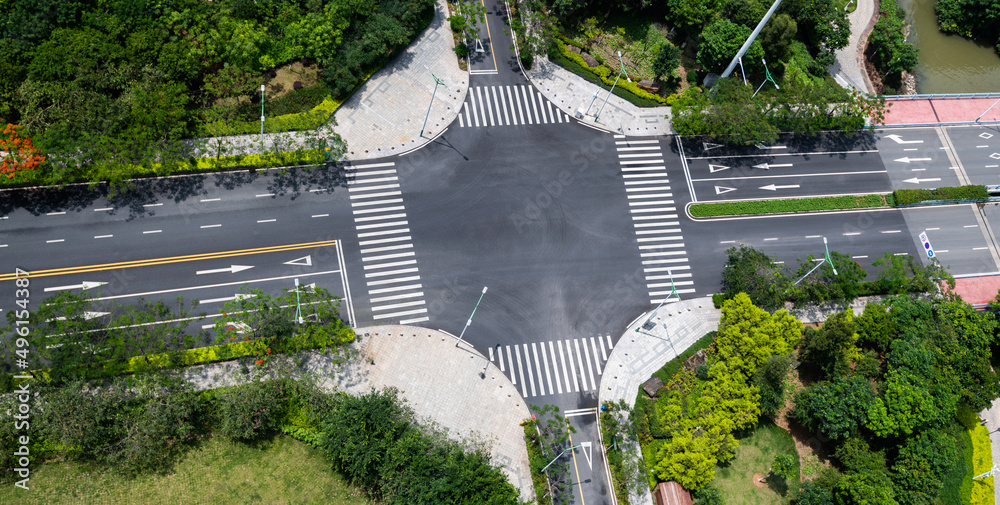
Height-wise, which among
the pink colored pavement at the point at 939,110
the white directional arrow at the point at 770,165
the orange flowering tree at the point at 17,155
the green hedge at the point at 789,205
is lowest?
the green hedge at the point at 789,205

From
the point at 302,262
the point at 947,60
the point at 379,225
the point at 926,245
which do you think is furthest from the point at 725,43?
the point at 302,262

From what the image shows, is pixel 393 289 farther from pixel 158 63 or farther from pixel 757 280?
pixel 757 280

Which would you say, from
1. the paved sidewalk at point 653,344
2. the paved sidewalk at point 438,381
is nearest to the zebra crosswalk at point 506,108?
the paved sidewalk at point 653,344

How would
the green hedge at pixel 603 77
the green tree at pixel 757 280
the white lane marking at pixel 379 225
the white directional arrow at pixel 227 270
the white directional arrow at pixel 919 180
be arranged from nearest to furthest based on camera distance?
Answer: the white directional arrow at pixel 227 270, the green tree at pixel 757 280, the white lane marking at pixel 379 225, the green hedge at pixel 603 77, the white directional arrow at pixel 919 180

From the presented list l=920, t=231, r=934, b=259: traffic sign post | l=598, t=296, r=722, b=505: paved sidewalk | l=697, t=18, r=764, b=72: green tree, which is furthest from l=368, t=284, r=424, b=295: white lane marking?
l=920, t=231, r=934, b=259: traffic sign post

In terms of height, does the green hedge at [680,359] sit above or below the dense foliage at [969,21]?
below

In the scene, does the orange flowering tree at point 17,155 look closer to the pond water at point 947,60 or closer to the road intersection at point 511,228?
the road intersection at point 511,228

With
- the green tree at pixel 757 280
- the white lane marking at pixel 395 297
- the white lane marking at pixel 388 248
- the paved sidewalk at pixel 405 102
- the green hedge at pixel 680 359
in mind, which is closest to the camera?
the white lane marking at pixel 395 297
